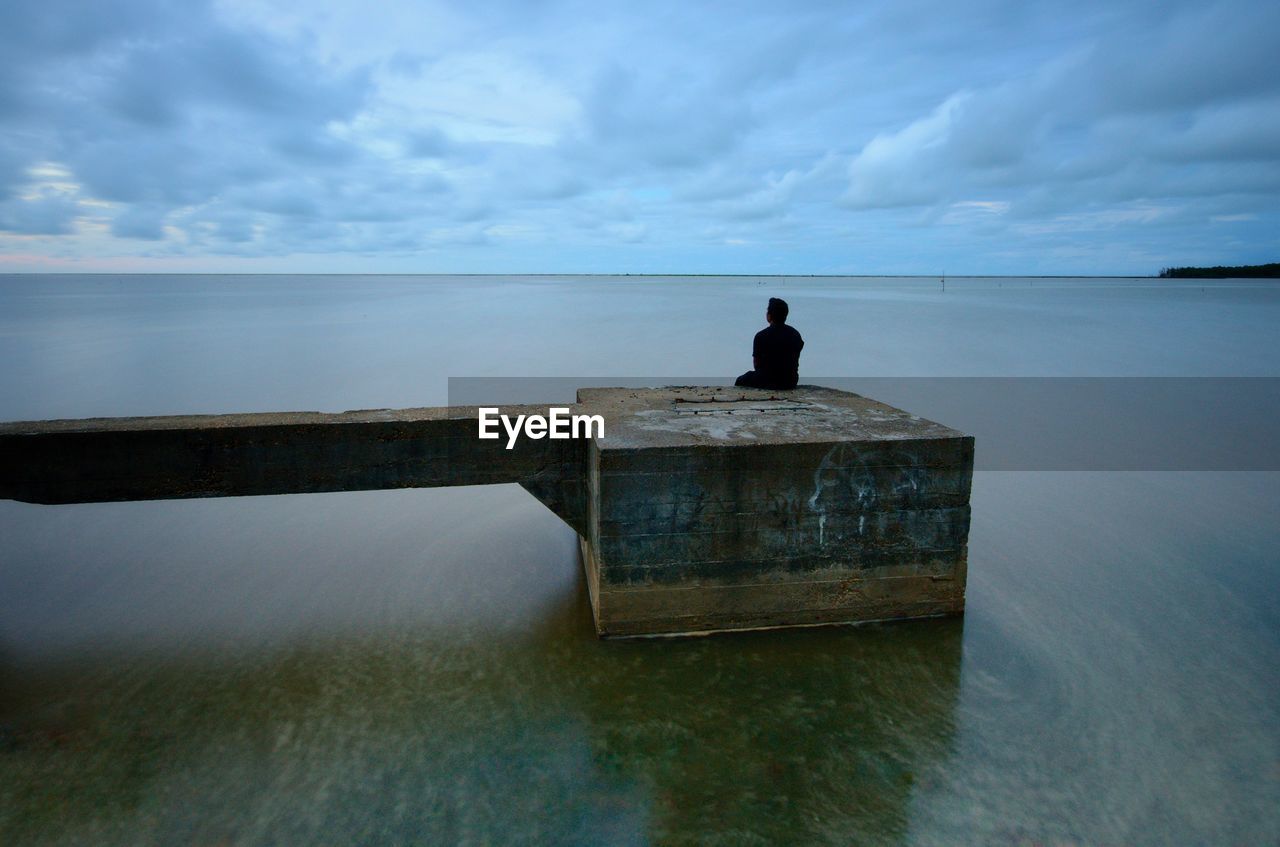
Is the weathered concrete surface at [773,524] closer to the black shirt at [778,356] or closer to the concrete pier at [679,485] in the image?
the concrete pier at [679,485]

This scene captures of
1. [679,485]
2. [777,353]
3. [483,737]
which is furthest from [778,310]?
[483,737]

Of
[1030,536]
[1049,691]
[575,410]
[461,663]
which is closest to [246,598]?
[461,663]

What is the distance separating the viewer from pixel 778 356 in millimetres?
7613

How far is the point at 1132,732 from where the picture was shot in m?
4.49

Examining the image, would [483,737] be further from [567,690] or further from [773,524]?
[773,524]

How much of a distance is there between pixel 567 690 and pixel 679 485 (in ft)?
4.96

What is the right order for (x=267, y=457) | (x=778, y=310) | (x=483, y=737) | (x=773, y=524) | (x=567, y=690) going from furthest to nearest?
(x=778, y=310), (x=267, y=457), (x=773, y=524), (x=567, y=690), (x=483, y=737)

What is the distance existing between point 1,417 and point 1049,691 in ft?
56.3

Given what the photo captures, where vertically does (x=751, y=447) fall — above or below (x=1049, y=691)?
above

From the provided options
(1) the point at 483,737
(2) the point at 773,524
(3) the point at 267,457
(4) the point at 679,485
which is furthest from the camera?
(3) the point at 267,457

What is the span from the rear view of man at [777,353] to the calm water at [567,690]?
2447mm

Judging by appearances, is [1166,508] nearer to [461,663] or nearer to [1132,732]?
[1132,732]

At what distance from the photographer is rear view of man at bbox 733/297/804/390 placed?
7566 mm

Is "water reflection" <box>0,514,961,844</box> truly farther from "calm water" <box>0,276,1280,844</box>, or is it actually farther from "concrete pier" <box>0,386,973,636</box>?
"concrete pier" <box>0,386,973,636</box>
